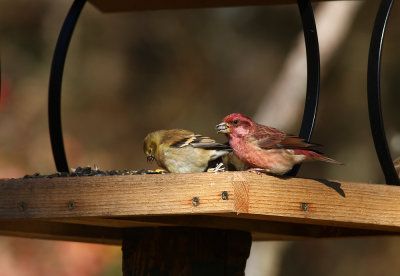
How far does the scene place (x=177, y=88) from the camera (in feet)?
39.9

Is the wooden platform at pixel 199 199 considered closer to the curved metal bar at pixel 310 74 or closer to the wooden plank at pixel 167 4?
the curved metal bar at pixel 310 74

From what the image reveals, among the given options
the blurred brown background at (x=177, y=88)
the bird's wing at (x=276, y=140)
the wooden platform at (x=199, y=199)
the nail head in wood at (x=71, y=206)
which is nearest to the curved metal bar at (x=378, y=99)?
the wooden platform at (x=199, y=199)

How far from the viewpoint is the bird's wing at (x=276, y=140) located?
11.7 ft

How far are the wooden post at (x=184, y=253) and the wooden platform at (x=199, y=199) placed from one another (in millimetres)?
247

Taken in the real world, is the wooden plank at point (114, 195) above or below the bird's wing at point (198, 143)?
below

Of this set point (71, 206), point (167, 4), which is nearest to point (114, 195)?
point (71, 206)

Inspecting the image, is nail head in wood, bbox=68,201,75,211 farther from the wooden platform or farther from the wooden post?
the wooden post

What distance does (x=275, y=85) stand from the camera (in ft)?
32.2

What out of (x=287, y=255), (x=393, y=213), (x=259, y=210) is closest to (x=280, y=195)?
(x=259, y=210)

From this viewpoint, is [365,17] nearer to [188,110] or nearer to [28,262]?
[188,110]

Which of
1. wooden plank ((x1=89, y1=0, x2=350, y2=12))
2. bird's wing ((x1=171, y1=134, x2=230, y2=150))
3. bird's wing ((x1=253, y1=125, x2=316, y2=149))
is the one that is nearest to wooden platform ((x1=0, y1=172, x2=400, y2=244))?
bird's wing ((x1=253, y1=125, x2=316, y2=149))

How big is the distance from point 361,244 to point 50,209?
8.36 metres

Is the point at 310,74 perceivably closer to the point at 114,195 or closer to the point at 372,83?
the point at 372,83

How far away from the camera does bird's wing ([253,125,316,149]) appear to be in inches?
141
